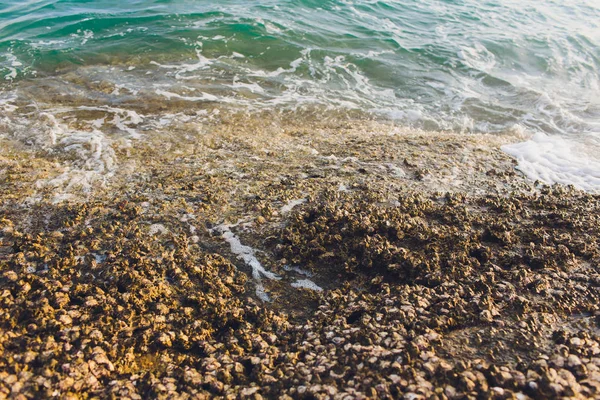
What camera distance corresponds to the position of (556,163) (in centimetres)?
689

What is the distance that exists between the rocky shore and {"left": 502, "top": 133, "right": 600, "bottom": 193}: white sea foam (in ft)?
1.90

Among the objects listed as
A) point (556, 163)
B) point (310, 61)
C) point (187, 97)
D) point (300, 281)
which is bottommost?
point (300, 281)

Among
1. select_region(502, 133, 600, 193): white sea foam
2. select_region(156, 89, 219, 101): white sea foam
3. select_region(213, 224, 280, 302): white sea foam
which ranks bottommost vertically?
select_region(213, 224, 280, 302): white sea foam

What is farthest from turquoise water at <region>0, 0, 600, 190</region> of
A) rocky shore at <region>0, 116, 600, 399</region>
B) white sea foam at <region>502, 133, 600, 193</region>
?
rocky shore at <region>0, 116, 600, 399</region>

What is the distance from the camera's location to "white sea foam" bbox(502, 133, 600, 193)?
20.5ft

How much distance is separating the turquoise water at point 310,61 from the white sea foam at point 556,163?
1733mm

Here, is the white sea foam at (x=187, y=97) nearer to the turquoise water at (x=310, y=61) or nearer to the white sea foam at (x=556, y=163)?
the turquoise water at (x=310, y=61)

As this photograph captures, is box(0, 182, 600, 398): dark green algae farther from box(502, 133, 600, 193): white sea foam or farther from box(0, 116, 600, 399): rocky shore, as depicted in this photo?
box(502, 133, 600, 193): white sea foam

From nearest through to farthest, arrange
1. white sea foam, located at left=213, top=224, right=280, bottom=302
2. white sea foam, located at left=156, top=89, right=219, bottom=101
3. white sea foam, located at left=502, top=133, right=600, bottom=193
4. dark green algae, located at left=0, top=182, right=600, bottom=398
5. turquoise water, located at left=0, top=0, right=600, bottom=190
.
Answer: dark green algae, located at left=0, top=182, right=600, bottom=398 < white sea foam, located at left=213, top=224, right=280, bottom=302 < white sea foam, located at left=502, top=133, right=600, bottom=193 < white sea foam, located at left=156, top=89, right=219, bottom=101 < turquoise water, located at left=0, top=0, right=600, bottom=190

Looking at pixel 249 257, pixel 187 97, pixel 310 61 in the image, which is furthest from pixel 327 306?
pixel 310 61

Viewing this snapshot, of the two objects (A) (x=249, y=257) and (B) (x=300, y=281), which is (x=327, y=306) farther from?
(A) (x=249, y=257)

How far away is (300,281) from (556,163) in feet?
18.5

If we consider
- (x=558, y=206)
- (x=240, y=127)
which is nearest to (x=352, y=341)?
(x=558, y=206)

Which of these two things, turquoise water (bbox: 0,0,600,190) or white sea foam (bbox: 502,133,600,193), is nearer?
white sea foam (bbox: 502,133,600,193)
